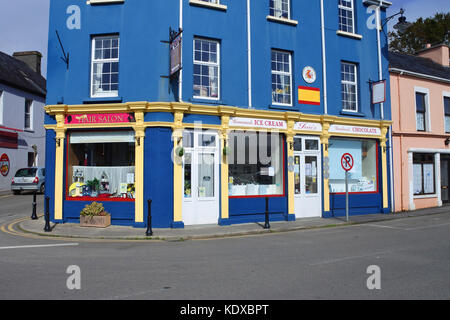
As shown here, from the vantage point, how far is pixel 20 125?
26266 millimetres

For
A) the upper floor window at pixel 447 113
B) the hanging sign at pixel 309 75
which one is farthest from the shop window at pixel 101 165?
the upper floor window at pixel 447 113

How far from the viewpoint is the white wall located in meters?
24.8

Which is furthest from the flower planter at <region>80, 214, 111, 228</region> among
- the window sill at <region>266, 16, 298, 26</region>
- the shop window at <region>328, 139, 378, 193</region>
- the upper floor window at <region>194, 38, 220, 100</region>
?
the window sill at <region>266, 16, 298, 26</region>

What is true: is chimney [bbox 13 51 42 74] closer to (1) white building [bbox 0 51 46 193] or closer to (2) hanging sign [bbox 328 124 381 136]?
(1) white building [bbox 0 51 46 193]

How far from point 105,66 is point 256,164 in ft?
21.9

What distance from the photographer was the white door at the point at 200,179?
39.5ft

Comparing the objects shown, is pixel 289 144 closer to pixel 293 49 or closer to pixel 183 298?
pixel 293 49

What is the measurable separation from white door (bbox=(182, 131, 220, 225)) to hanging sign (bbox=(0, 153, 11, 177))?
1844 centimetres

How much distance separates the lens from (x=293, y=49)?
14227 mm

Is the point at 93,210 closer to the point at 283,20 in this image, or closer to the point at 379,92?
the point at 283,20

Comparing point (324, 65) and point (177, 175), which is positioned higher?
point (324, 65)

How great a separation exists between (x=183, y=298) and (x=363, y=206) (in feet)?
40.8

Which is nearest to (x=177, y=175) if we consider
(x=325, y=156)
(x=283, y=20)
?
(x=325, y=156)

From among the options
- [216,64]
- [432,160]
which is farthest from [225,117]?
[432,160]
